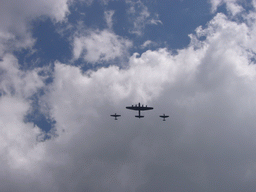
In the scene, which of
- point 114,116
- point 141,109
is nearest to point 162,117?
point 141,109

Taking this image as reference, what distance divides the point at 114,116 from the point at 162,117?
37430mm

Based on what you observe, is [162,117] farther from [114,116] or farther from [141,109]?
[114,116]

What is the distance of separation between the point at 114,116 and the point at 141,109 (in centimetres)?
2498

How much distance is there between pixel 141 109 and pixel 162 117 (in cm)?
2050

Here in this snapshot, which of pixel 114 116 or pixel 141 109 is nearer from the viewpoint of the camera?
pixel 141 109

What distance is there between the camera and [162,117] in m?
156

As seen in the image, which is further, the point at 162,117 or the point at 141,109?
the point at 162,117

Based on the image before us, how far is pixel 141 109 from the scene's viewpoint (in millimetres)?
146875

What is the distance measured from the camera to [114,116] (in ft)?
524
